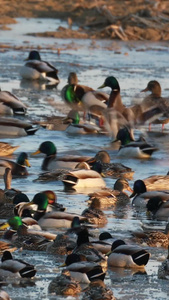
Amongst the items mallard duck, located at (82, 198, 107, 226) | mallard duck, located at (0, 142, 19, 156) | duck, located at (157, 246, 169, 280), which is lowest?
duck, located at (157, 246, 169, 280)

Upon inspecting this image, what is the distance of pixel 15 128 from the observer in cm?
1697

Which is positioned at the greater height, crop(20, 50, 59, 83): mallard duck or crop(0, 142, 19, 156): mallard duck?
crop(20, 50, 59, 83): mallard duck

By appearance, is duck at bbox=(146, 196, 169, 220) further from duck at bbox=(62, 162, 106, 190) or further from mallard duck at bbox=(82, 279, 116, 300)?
mallard duck at bbox=(82, 279, 116, 300)

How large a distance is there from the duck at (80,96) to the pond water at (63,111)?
0.93ft

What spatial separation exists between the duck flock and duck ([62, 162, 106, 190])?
1cm

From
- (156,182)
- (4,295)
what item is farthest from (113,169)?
(4,295)

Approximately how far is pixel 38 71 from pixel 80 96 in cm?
399

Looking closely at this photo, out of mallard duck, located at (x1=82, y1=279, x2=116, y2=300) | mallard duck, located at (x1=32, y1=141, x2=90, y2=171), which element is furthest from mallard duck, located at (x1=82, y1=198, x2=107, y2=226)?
mallard duck, located at (x1=32, y1=141, x2=90, y2=171)

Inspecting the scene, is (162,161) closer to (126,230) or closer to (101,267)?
(126,230)

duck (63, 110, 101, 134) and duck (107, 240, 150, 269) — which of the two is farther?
duck (63, 110, 101, 134)

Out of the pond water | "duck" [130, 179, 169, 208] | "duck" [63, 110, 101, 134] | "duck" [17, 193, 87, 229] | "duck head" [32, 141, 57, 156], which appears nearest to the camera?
the pond water

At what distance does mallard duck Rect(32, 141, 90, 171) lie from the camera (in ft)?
46.2

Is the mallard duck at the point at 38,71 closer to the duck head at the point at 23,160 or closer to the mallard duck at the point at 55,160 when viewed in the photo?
the mallard duck at the point at 55,160

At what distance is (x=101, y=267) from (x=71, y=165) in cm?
571
